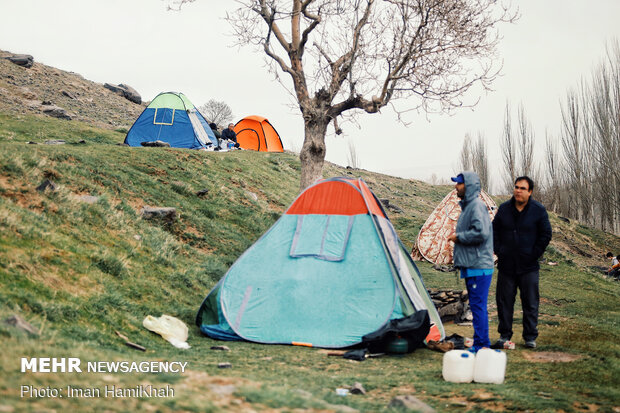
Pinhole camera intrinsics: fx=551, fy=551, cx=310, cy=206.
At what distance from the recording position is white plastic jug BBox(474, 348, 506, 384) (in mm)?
5168

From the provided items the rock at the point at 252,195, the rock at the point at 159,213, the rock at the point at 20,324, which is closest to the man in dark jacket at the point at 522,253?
the rock at the point at 20,324

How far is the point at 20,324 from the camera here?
4.64 metres

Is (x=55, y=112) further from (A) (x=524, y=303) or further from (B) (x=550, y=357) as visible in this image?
(B) (x=550, y=357)

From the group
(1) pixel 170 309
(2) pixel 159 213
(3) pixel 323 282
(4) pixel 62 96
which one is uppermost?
(4) pixel 62 96

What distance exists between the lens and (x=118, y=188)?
11398mm

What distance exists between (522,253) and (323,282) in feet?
8.61

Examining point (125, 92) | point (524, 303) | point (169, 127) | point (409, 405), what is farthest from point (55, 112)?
point (409, 405)

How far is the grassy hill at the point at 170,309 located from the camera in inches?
160

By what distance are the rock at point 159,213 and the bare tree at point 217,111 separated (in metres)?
40.8

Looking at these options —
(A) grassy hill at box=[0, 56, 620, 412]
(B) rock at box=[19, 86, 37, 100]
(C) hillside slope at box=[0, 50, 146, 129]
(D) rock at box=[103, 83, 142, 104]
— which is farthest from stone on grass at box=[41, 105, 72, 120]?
(D) rock at box=[103, 83, 142, 104]

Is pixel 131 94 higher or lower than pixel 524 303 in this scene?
higher

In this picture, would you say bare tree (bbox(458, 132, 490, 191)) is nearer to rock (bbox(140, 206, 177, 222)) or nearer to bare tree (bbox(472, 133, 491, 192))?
bare tree (bbox(472, 133, 491, 192))

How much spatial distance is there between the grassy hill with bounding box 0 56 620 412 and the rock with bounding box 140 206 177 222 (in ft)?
0.65

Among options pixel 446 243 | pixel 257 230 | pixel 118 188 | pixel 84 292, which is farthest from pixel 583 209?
pixel 84 292
